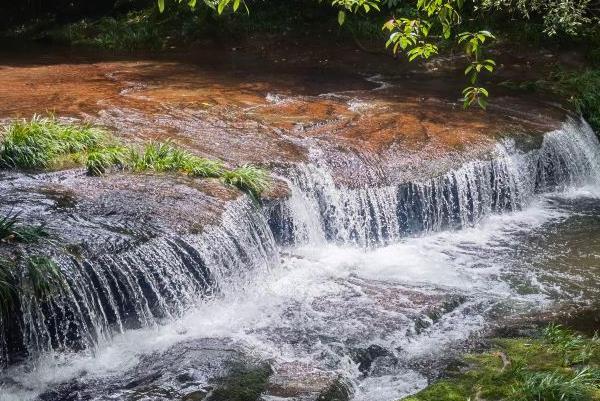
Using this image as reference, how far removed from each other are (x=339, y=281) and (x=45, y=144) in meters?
3.77

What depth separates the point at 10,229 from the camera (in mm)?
6180

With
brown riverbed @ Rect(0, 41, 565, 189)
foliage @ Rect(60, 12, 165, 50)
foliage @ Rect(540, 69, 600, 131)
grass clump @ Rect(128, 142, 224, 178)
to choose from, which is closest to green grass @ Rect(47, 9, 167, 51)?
foliage @ Rect(60, 12, 165, 50)

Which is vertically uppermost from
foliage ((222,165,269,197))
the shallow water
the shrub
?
foliage ((222,165,269,197))

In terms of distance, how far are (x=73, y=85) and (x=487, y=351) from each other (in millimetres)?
9171

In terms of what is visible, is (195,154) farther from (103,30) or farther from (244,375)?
(103,30)

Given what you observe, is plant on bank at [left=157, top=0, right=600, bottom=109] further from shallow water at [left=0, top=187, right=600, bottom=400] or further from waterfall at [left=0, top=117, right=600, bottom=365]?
shallow water at [left=0, top=187, right=600, bottom=400]

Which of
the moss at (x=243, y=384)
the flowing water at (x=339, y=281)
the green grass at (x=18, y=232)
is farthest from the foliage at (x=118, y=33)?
the moss at (x=243, y=384)

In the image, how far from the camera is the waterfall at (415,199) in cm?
898

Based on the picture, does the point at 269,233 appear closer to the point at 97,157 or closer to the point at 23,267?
the point at 97,157

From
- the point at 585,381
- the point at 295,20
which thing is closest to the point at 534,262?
the point at 585,381

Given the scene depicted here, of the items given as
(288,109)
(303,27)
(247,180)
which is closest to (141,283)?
(247,180)

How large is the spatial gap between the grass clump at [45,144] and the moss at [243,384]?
3821mm

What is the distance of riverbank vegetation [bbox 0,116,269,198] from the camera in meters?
8.06

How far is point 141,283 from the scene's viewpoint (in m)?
6.68
